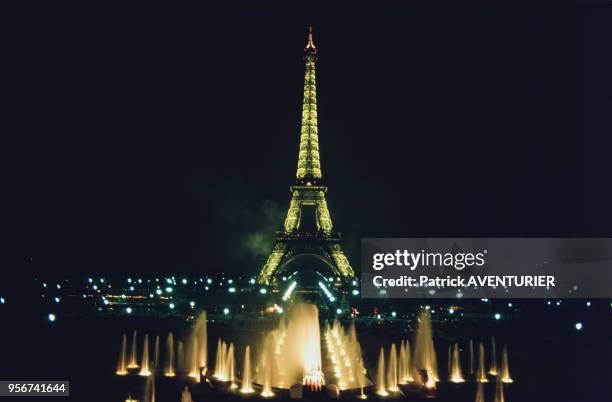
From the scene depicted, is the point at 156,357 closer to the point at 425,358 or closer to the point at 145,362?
the point at 145,362

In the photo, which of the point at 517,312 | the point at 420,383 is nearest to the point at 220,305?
the point at 517,312

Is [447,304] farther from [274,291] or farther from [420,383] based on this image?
[420,383]

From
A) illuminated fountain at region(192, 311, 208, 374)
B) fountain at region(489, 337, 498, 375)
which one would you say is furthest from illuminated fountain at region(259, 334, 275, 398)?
fountain at region(489, 337, 498, 375)

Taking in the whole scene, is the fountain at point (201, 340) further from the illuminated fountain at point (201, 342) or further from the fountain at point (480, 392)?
the fountain at point (480, 392)

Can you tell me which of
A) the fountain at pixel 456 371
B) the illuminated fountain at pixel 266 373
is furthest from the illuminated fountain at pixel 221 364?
the fountain at pixel 456 371

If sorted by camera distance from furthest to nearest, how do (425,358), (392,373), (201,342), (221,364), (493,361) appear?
(201,342) < (425,358) < (493,361) < (221,364) < (392,373)

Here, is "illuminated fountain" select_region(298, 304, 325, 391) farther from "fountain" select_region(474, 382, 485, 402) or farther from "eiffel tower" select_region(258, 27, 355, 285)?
"eiffel tower" select_region(258, 27, 355, 285)

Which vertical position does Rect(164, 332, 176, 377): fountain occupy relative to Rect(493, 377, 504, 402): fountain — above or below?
above

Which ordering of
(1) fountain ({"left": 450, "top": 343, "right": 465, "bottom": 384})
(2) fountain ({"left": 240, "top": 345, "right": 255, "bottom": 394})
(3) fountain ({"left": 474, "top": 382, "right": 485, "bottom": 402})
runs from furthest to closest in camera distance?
1. (1) fountain ({"left": 450, "top": 343, "right": 465, "bottom": 384})
2. (2) fountain ({"left": 240, "top": 345, "right": 255, "bottom": 394})
3. (3) fountain ({"left": 474, "top": 382, "right": 485, "bottom": 402})

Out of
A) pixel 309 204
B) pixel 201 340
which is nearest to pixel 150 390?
pixel 201 340
